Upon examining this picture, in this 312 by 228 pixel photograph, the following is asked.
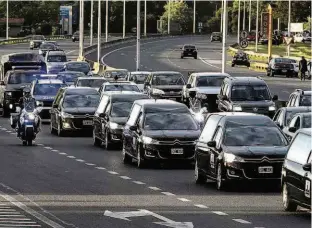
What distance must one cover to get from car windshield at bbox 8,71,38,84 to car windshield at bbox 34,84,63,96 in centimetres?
397

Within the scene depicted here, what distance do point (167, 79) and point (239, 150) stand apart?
3525 cm

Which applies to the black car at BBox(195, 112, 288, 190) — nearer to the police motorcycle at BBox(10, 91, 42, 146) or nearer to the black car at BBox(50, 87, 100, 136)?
the police motorcycle at BBox(10, 91, 42, 146)

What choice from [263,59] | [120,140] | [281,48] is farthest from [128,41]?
[120,140]

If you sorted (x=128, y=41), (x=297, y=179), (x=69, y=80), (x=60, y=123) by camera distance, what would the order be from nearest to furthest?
(x=297, y=179), (x=60, y=123), (x=69, y=80), (x=128, y=41)

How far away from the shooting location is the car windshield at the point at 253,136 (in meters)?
23.8

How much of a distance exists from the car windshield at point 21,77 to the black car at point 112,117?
16.8 metres

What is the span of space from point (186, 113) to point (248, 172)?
7.65m

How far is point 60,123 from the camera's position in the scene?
40.7 m

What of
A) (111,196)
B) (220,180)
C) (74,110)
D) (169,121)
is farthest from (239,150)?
(74,110)

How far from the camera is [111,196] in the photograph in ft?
72.9

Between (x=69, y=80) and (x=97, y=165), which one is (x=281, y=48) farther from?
(x=97, y=165)

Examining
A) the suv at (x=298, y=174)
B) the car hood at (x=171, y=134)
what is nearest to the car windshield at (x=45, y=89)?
the car hood at (x=171, y=134)

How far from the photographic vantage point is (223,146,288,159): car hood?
22938 mm

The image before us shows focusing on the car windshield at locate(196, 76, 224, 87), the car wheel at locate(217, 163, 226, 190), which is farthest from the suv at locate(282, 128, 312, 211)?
the car windshield at locate(196, 76, 224, 87)
